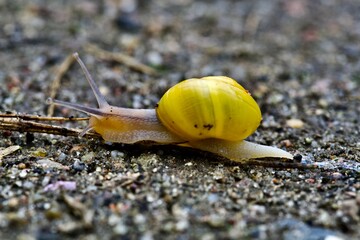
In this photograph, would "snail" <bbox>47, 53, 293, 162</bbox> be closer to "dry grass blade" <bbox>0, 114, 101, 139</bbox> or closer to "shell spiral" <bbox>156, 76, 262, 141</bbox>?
"shell spiral" <bbox>156, 76, 262, 141</bbox>

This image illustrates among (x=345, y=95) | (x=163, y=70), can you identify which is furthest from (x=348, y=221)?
(x=163, y=70)

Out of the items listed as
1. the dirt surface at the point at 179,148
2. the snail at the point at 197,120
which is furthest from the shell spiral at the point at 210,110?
the dirt surface at the point at 179,148

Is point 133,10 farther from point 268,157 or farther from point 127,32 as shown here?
point 268,157

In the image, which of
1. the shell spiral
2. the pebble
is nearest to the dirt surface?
the pebble

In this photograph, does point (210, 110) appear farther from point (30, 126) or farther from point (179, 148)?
point (30, 126)

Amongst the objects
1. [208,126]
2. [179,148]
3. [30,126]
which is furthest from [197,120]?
[30,126]

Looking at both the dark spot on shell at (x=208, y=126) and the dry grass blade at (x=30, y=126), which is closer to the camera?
the dark spot on shell at (x=208, y=126)

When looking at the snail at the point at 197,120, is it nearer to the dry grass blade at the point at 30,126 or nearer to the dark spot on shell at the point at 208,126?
the dark spot on shell at the point at 208,126
